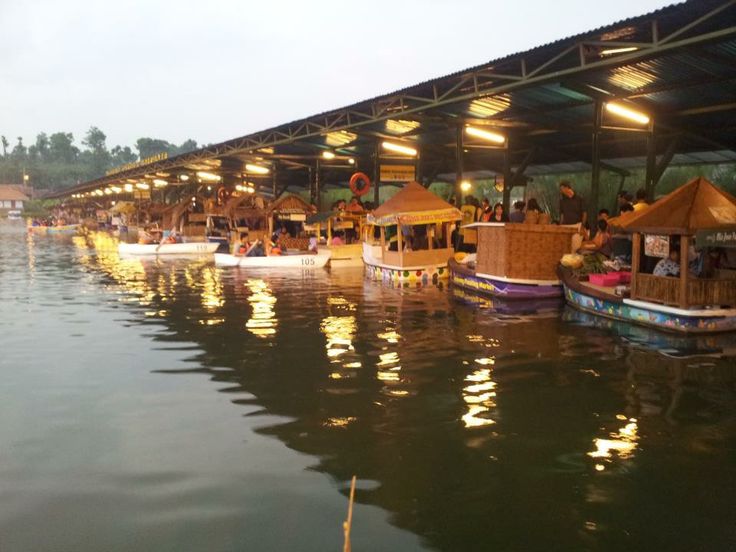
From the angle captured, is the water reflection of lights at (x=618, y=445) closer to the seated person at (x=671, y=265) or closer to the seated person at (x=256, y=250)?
the seated person at (x=671, y=265)

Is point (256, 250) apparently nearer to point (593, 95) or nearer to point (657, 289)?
point (593, 95)

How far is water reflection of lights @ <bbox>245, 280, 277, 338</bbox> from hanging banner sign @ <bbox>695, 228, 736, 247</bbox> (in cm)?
693

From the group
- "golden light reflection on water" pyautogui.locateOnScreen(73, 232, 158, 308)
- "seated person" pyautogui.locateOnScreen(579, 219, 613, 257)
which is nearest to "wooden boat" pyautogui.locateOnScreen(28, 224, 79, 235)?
"golden light reflection on water" pyautogui.locateOnScreen(73, 232, 158, 308)

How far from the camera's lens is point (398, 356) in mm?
8906

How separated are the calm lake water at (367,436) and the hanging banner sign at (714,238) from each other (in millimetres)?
1503

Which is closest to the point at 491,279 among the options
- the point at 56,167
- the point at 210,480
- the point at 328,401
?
the point at 328,401

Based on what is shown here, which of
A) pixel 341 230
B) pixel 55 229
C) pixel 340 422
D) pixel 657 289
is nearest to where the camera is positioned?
pixel 340 422

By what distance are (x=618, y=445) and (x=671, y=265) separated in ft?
19.7

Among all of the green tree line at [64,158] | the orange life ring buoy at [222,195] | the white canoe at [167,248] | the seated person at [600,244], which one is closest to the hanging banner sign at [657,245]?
the seated person at [600,244]

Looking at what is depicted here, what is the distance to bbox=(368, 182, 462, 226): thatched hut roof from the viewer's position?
1744 centimetres

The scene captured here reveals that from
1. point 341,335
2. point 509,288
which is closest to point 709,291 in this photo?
point 509,288

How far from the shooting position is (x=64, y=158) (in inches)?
5630

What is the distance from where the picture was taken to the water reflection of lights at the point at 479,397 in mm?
6223

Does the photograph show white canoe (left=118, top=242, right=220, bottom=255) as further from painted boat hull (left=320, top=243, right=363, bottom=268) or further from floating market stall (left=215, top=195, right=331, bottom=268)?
painted boat hull (left=320, top=243, right=363, bottom=268)
